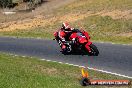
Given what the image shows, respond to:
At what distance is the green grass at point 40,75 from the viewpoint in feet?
41.2

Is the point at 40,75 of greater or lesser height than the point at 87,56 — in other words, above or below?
above

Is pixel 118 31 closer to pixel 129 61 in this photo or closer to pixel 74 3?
pixel 129 61

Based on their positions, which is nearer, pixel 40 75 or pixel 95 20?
pixel 40 75

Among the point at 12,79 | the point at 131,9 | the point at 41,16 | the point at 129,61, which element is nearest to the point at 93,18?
the point at 131,9

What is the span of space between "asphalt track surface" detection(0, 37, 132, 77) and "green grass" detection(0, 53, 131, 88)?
4.56 feet

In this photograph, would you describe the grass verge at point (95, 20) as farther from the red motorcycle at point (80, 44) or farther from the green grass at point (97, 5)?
the red motorcycle at point (80, 44)

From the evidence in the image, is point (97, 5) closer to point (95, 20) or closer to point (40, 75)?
point (95, 20)

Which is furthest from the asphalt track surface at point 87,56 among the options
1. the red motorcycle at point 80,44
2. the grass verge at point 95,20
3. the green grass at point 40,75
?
the grass verge at point 95,20

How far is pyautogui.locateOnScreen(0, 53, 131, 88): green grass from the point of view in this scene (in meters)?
12.6

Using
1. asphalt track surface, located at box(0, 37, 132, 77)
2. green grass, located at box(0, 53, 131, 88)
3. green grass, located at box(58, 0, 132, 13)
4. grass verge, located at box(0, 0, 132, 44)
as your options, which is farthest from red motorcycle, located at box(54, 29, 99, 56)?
green grass, located at box(58, 0, 132, 13)

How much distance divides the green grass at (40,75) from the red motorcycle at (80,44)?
11.9 feet

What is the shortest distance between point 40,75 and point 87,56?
648 centimetres

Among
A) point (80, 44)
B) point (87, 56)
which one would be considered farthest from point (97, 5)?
point (87, 56)

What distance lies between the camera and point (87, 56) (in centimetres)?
2033
